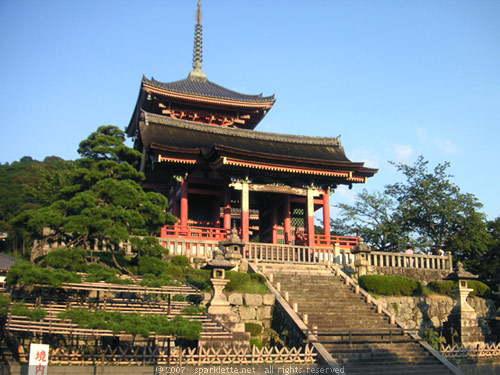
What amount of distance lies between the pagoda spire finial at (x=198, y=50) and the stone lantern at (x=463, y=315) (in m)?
28.5

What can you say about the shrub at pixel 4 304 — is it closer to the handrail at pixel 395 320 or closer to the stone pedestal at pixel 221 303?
the stone pedestal at pixel 221 303

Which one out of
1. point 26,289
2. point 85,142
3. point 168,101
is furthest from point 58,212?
point 168,101

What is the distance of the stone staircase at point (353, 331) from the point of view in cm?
1645

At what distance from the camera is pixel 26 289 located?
47.7ft

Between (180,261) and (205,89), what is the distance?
841 inches

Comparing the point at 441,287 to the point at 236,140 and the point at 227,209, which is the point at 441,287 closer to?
the point at 227,209

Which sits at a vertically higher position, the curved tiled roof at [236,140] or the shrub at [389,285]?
the curved tiled roof at [236,140]

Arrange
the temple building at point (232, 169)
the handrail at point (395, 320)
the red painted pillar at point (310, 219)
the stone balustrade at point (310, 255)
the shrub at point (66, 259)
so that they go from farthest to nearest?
the red painted pillar at point (310, 219)
the temple building at point (232, 169)
the stone balustrade at point (310, 255)
the handrail at point (395, 320)
the shrub at point (66, 259)

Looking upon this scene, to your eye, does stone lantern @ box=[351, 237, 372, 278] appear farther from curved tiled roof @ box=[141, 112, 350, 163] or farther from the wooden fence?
the wooden fence

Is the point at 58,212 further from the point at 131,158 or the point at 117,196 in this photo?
the point at 131,158

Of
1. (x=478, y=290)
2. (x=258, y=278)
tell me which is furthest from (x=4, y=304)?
(x=478, y=290)

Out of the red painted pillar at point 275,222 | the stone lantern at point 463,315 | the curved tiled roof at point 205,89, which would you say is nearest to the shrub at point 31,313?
the stone lantern at point 463,315

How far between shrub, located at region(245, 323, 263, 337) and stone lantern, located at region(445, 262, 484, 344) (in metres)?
8.24

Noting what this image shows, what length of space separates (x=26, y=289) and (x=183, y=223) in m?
13.3
